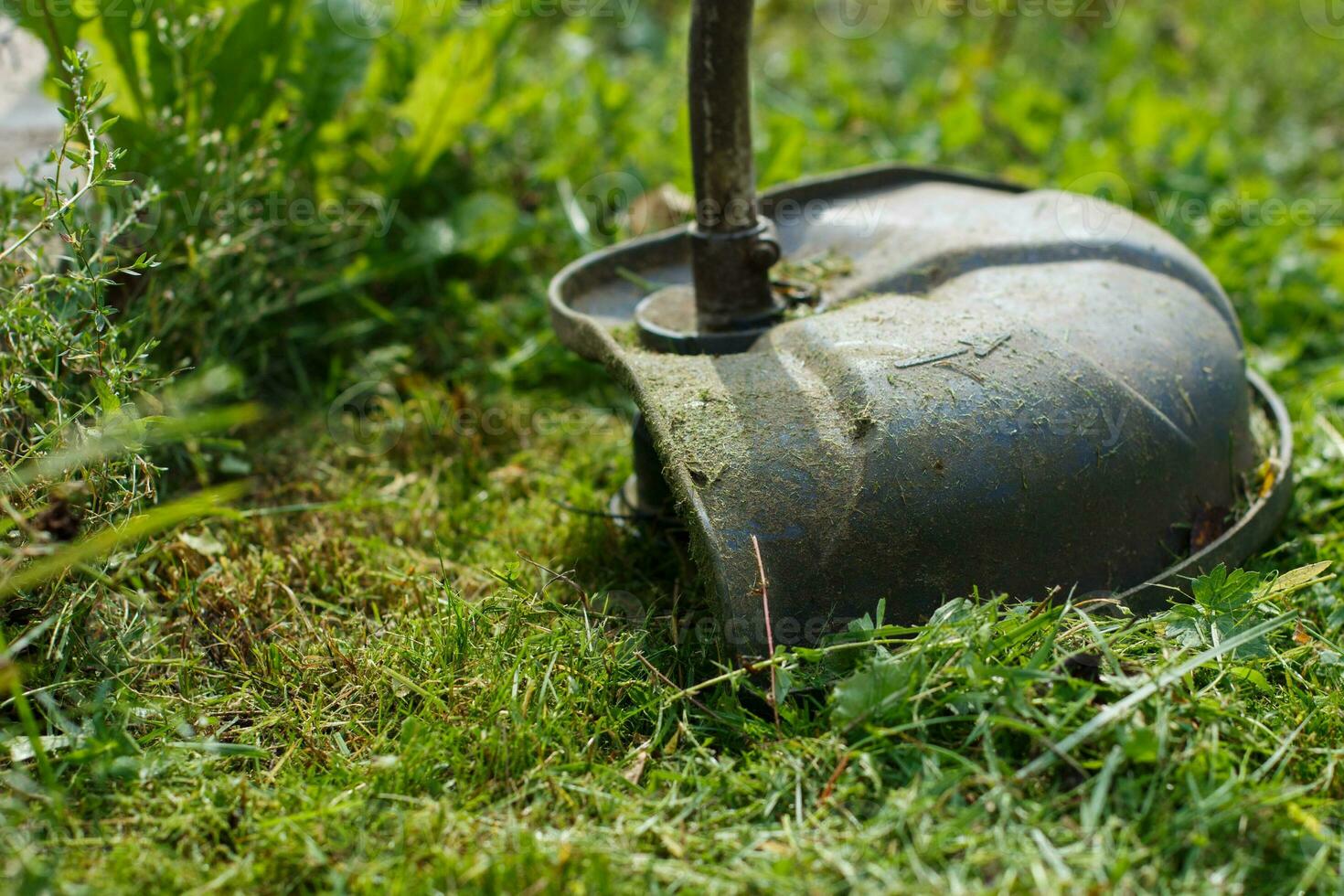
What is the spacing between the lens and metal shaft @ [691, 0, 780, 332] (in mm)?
2010

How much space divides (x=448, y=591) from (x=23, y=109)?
218cm

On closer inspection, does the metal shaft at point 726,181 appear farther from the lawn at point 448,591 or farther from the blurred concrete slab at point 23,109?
the blurred concrete slab at point 23,109

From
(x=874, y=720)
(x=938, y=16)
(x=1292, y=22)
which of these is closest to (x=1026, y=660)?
(x=874, y=720)

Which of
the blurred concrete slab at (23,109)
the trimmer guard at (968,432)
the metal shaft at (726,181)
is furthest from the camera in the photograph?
the blurred concrete slab at (23,109)

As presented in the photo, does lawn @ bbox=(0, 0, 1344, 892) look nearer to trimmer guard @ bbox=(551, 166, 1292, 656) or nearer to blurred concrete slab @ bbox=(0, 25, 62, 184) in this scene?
trimmer guard @ bbox=(551, 166, 1292, 656)

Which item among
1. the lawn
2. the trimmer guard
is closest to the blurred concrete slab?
the lawn

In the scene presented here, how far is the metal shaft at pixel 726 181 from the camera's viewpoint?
201 centimetres

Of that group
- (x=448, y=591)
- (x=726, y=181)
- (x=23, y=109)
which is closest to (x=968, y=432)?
(x=726, y=181)

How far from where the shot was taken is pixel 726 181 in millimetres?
2125

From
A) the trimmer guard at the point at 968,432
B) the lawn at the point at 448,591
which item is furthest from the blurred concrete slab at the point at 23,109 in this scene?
the trimmer guard at the point at 968,432

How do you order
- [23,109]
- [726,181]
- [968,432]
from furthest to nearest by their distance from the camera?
1. [23,109]
2. [726,181]
3. [968,432]

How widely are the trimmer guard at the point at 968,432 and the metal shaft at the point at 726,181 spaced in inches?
5.0

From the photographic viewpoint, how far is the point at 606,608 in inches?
74.6

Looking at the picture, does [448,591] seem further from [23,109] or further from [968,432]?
[23,109]
